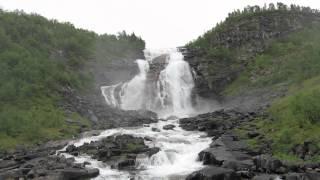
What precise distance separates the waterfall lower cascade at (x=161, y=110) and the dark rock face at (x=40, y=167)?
68.1 inches

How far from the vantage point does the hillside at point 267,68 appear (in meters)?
38.0

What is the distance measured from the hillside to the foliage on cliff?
2198 centimetres

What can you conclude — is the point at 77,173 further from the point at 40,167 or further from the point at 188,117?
the point at 188,117

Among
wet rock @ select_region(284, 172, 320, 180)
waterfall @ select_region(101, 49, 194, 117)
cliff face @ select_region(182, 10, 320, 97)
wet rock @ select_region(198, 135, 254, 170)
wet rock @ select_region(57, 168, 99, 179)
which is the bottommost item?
wet rock @ select_region(284, 172, 320, 180)

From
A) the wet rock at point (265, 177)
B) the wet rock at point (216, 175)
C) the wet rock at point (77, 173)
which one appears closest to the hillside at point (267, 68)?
the wet rock at point (265, 177)

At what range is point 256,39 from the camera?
94.4 metres

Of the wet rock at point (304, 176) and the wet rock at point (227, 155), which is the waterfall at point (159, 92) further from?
the wet rock at point (304, 176)

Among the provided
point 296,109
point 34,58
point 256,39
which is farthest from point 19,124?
point 256,39

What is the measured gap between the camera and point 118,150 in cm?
3884

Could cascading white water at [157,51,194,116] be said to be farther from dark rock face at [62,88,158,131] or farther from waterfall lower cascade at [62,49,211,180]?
dark rock face at [62,88,158,131]

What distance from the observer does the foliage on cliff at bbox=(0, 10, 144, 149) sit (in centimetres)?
5088

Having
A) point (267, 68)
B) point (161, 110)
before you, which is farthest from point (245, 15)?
point (161, 110)

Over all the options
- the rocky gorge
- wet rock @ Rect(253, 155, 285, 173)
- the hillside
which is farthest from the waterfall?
wet rock @ Rect(253, 155, 285, 173)

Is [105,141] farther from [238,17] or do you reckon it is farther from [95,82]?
[238,17]
